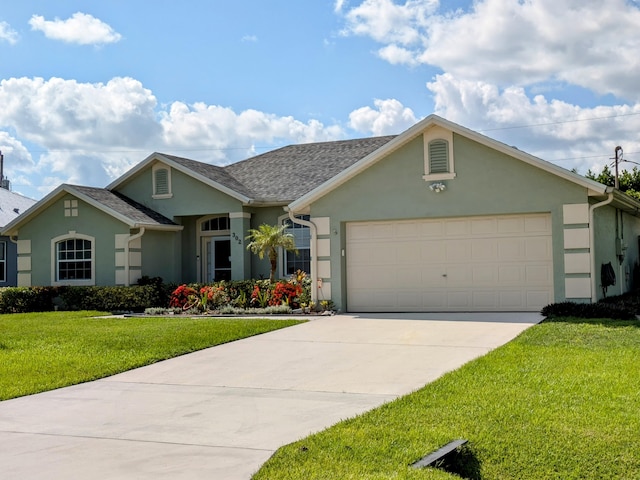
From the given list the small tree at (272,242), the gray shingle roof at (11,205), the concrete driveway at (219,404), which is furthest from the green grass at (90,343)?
the gray shingle roof at (11,205)

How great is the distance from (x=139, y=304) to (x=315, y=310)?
5779 millimetres

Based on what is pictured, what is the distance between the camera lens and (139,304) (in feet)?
70.1

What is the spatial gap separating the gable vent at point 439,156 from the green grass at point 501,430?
8.86 meters

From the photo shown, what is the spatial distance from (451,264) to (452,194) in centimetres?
171

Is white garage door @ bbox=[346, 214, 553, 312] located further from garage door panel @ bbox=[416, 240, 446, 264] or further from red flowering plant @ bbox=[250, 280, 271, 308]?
red flowering plant @ bbox=[250, 280, 271, 308]

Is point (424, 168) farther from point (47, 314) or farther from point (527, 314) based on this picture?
point (47, 314)

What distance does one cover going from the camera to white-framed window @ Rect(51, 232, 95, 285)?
22.7 m

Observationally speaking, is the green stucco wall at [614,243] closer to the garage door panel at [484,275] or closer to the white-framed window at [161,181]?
the garage door panel at [484,275]

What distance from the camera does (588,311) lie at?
15125mm

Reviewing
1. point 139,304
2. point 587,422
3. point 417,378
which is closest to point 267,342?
point 417,378

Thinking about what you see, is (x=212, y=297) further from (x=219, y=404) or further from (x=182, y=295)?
(x=219, y=404)

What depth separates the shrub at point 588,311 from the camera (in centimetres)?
1470

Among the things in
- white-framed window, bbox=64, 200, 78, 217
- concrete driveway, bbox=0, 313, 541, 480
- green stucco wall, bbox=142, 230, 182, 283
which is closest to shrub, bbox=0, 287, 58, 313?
white-framed window, bbox=64, 200, 78, 217

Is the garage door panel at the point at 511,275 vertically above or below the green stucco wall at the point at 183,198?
below
